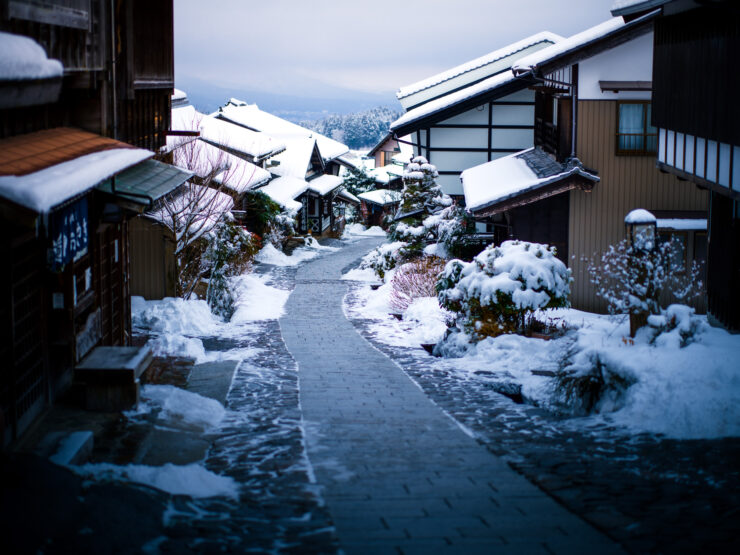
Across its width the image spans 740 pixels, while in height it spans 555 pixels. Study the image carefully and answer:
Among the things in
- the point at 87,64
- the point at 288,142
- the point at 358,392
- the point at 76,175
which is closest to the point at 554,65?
the point at 358,392

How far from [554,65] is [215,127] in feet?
79.1

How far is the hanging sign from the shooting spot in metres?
7.82

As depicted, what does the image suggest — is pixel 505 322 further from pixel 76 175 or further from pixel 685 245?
pixel 76 175

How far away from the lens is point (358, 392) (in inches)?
447

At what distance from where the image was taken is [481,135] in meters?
26.2

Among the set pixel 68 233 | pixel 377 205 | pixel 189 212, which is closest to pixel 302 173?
pixel 377 205

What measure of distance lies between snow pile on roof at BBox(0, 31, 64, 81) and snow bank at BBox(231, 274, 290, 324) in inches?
518

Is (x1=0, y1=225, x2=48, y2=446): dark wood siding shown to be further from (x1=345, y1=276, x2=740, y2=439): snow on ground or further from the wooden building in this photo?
(x1=345, y1=276, x2=740, y2=439): snow on ground

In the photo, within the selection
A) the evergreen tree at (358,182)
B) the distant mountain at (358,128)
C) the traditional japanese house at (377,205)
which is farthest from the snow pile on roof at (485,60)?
the distant mountain at (358,128)

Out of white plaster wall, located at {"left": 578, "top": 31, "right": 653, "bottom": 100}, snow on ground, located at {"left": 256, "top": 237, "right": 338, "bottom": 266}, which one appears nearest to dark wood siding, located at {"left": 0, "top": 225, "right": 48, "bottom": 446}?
white plaster wall, located at {"left": 578, "top": 31, "right": 653, "bottom": 100}

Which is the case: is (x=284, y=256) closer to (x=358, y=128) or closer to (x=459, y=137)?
(x=459, y=137)

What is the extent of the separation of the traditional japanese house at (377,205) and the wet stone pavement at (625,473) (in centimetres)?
4335

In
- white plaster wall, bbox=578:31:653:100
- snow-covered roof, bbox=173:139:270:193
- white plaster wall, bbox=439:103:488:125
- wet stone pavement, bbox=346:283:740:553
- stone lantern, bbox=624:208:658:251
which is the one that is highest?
white plaster wall, bbox=578:31:653:100

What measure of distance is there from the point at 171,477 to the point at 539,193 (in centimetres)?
1418
